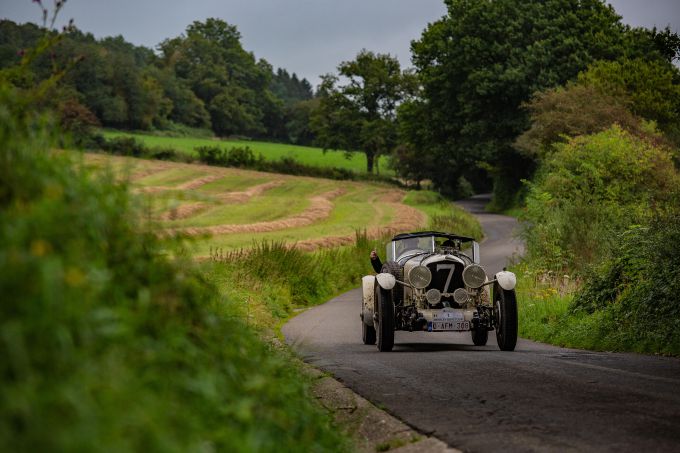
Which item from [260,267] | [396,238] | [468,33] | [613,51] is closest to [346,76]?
[468,33]

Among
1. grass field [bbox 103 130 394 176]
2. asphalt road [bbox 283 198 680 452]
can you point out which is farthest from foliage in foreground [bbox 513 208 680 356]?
grass field [bbox 103 130 394 176]

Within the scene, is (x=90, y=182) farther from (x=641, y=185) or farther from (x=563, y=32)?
(x=563, y=32)

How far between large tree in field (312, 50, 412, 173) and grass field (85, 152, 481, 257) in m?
18.6

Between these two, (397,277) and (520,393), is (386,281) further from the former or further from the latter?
(520,393)

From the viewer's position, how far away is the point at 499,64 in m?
67.6

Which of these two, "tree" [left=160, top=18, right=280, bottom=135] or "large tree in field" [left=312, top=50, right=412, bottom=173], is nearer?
"large tree in field" [left=312, top=50, right=412, bottom=173]

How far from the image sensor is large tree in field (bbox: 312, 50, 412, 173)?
10406 centimetres

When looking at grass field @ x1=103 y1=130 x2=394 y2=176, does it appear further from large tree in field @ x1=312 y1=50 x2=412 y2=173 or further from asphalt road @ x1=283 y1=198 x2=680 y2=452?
asphalt road @ x1=283 y1=198 x2=680 y2=452

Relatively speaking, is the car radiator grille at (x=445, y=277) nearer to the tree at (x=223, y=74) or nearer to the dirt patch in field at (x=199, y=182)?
the dirt patch in field at (x=199, y=182)

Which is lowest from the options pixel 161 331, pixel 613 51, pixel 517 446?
pixel 517 446

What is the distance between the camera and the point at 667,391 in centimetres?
897

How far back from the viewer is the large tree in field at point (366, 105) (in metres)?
104

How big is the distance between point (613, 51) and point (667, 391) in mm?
61367

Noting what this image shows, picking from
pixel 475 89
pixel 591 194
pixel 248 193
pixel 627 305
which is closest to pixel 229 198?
pixel 248 193
